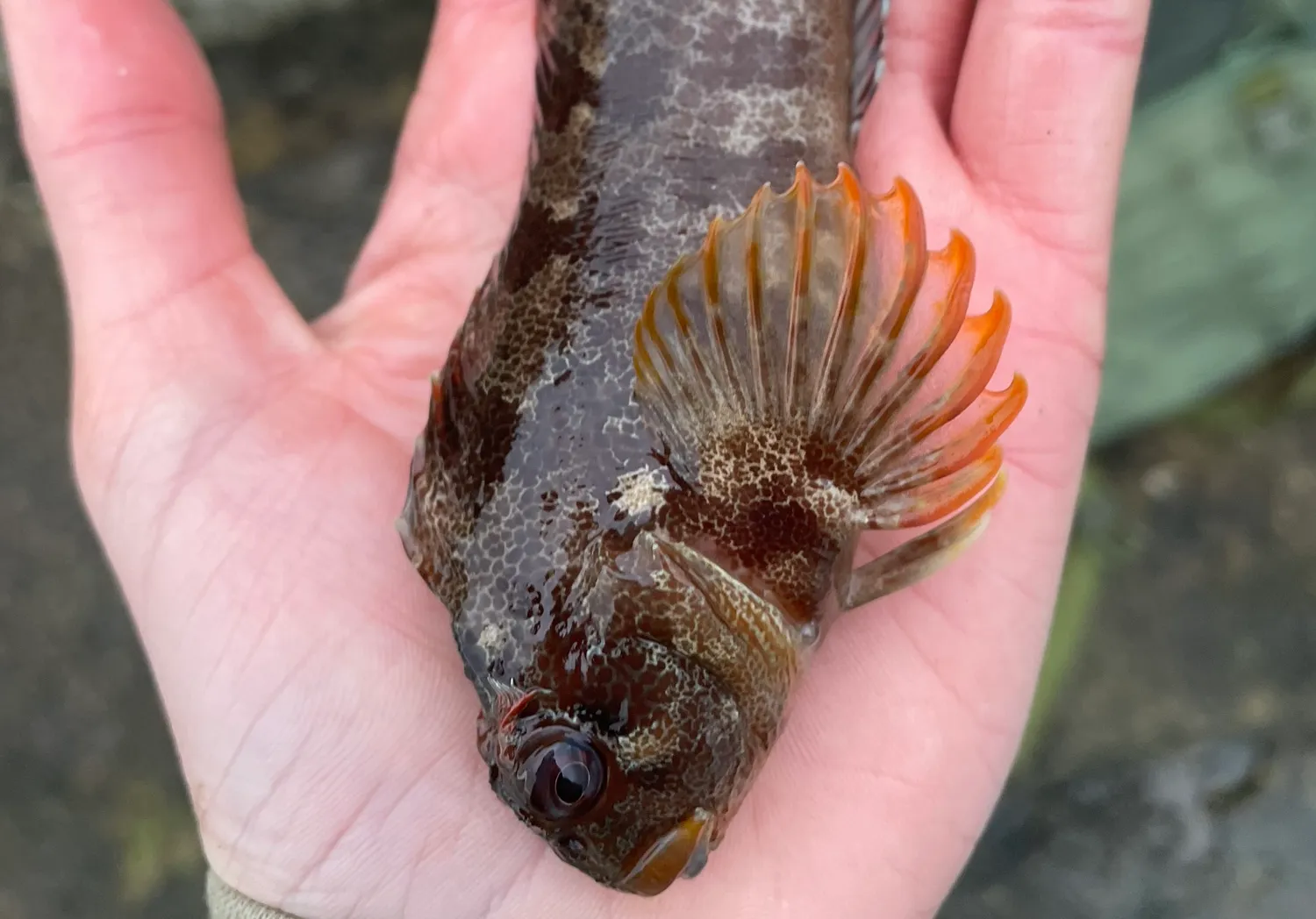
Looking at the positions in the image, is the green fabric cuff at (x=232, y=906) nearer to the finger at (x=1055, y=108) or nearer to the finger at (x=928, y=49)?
the finger at (x=1055, y=108)

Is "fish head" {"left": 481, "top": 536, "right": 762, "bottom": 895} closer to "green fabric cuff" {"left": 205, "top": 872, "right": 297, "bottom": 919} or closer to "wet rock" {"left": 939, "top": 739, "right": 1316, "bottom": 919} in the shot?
"green fabric cuff" {"left": 205, "top": 872, "right": 297, "bottom": 919}

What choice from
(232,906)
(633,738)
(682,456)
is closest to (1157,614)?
(682,456)

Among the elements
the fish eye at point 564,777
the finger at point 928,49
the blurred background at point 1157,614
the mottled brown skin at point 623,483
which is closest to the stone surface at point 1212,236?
the blurred background at point 1157,614

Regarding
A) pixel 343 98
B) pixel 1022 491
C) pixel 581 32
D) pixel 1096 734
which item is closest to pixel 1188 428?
pixel 1096 734

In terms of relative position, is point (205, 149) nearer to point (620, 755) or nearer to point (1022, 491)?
point (620, 755)

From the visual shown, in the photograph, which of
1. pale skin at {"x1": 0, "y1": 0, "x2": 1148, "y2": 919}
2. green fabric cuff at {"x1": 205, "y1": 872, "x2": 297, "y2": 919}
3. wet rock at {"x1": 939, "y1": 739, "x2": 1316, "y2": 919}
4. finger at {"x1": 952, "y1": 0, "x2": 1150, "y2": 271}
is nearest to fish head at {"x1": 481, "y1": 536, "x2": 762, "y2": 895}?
pale skin at {"x1": 0, "y1": 0, "x2": 1148, "y2": 919}
